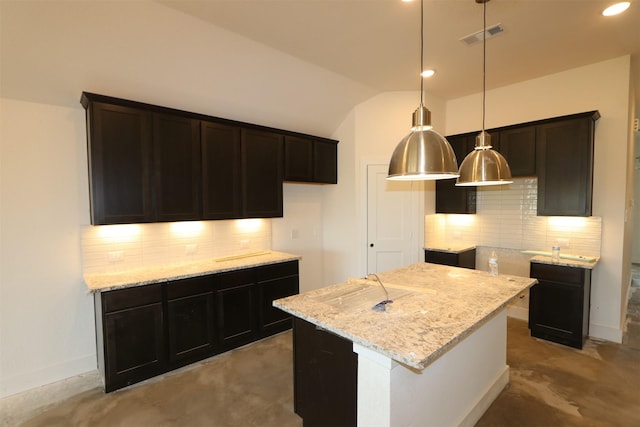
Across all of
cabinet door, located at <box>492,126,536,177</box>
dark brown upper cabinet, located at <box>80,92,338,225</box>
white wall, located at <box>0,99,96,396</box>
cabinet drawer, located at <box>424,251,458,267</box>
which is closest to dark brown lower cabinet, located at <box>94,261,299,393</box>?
white wall, located at <box>0,99,96,396</box>

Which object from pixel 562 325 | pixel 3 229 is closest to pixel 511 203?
pixel 562 325

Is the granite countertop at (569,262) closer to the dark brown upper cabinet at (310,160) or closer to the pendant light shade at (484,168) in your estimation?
the pendant light shade at (484,168)

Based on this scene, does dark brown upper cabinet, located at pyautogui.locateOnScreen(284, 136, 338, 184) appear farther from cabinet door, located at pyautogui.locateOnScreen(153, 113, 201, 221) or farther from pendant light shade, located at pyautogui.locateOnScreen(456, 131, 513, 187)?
pendant light shade, located at pyautogui.locateOnScreen(456, 131, 513, 187)

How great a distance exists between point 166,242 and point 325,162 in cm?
233

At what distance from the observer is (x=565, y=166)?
3465 mm

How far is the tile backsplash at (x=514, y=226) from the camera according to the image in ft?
12.0

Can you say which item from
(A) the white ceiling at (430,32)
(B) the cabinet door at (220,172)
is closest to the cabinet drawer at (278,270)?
(B) the cabinet door at (220,172)

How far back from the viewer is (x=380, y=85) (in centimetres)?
403

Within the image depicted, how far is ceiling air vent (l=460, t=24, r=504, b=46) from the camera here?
269 cm

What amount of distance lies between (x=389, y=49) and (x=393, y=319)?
2.65 metres

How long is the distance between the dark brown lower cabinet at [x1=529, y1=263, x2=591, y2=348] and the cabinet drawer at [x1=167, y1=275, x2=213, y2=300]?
364cm

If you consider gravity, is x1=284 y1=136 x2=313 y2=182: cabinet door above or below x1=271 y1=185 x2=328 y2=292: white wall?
above

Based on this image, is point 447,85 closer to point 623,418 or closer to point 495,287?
point 495,287

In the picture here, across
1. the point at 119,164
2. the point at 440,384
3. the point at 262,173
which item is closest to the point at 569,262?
the point at 440,384
